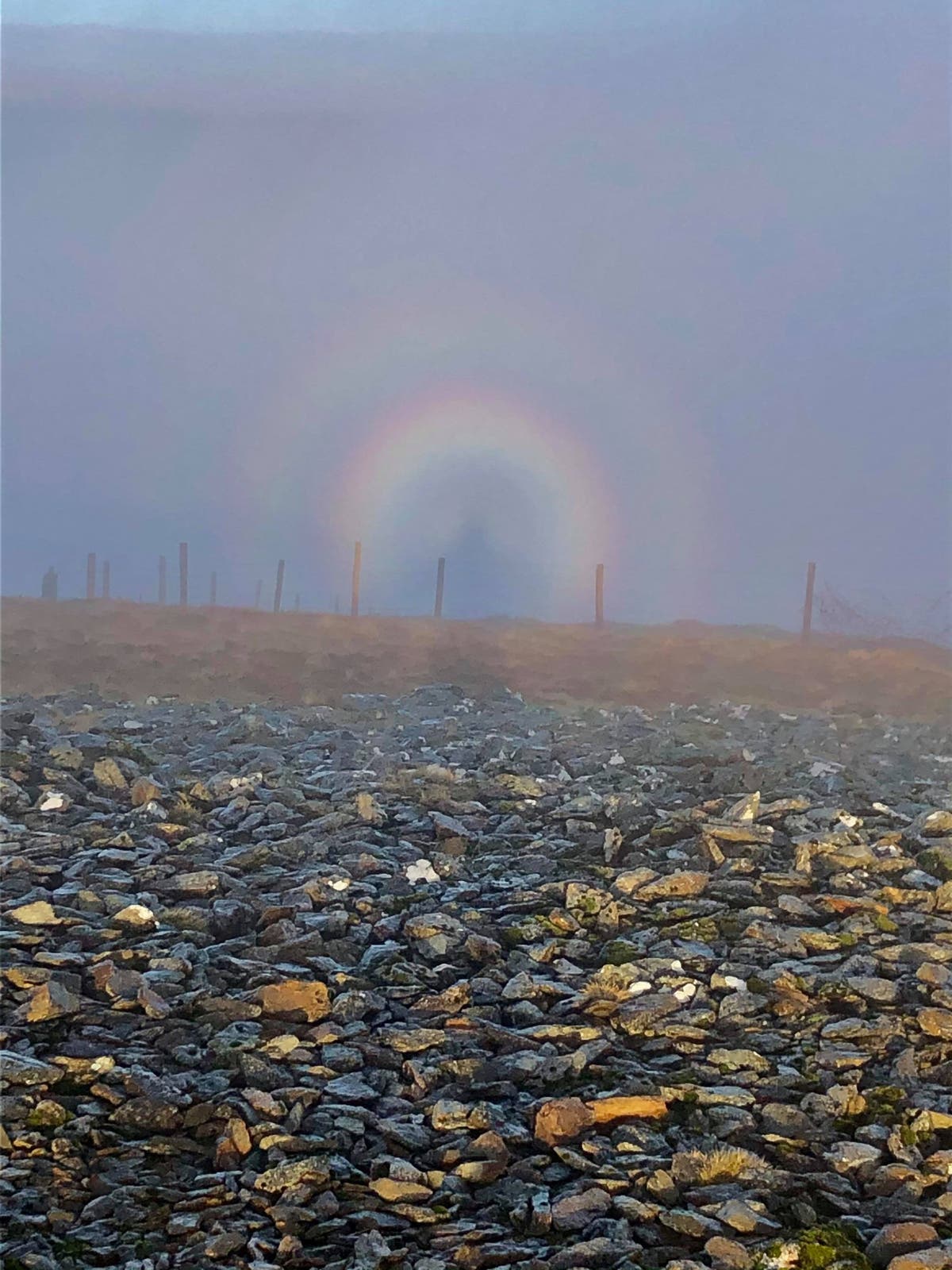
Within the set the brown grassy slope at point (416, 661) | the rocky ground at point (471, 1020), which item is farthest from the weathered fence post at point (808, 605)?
the rocky ground at point (471, 1020)

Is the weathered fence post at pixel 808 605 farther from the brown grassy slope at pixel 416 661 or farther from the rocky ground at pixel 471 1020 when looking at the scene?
the rocky ground at pixel 471 1020

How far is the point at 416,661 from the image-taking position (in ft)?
107

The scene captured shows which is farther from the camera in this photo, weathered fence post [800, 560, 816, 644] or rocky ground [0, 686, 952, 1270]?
weathered fence post [800, 560, 816, 644]

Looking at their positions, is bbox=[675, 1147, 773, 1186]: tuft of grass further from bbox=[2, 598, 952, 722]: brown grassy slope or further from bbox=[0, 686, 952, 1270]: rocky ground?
bbox=[2, 598, 952, 722]: brown grassy slope

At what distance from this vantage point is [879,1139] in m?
5.67

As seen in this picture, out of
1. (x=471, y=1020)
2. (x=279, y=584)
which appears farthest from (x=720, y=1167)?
(x=279, y=584)

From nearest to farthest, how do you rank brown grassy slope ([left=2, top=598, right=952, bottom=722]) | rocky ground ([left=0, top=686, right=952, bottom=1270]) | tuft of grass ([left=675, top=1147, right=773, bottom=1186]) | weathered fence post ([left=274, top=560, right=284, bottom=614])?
1. rocky ground ([left=0, top=686, right=952, bottom=1270])
2. tuft of grass ([left=675, top=1147, right=773, bottom=1186])
3. brown grassy slope ([left=2, top=598, right=952, bottom=722])
4. weathered fence post ([left=274, top=560, right=284, bottom=614])

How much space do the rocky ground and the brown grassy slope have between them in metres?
12.5

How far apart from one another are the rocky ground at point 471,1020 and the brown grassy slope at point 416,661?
40.9 feet

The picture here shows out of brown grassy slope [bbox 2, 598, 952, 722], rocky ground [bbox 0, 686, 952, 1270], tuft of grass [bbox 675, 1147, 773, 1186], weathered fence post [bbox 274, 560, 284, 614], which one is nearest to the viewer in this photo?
rocky ground [bbox 0, 686, 952, 1270]

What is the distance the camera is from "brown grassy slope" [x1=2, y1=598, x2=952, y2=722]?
2667cm

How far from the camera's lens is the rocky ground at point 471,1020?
5047 mm

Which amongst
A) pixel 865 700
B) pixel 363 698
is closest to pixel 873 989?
pixel 363 698

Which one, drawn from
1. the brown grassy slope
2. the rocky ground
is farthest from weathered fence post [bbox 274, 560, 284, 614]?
the rocky ground
